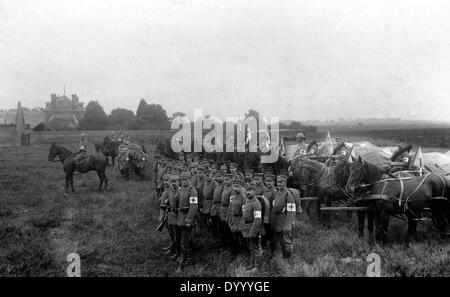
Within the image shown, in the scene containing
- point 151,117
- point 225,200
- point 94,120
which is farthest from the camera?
point 94,120

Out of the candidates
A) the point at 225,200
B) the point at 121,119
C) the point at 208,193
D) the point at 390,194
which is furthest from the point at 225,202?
the point at 121,119

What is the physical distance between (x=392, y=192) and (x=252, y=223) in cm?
356

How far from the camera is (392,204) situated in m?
8.84

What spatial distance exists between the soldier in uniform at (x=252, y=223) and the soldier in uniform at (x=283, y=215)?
0.44 metres

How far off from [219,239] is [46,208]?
7.20 m

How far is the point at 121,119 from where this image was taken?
65875mm

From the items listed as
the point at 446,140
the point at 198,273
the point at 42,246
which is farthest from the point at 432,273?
the point at 446,140

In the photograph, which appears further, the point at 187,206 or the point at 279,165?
the point at 279,165

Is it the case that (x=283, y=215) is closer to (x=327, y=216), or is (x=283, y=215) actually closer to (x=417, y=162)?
(x=327, y=216)

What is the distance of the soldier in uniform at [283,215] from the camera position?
7.88 meters

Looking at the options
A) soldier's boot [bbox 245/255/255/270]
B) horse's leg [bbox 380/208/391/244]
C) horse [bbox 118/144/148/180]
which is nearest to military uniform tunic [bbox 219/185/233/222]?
soldier's boot [bbox 245/255/255/270]

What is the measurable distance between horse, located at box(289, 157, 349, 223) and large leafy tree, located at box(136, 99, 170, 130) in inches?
1736

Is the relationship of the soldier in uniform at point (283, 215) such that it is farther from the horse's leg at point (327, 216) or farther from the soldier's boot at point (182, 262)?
the horse's leg at point (327, 216)
